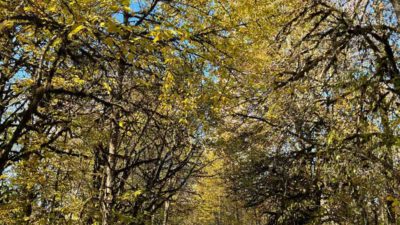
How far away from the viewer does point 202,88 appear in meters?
5.55

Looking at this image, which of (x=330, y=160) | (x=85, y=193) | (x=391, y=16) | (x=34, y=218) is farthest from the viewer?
(x=85, y=193)

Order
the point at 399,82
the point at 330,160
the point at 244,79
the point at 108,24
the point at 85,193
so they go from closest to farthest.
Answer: the point at 108,24
the point at 399,82
the point at 330,160
the point at 244,79
the point at 85,193

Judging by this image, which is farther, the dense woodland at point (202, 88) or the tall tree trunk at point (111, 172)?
the tall tree trunk at point (111, 172)

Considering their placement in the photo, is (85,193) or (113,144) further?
(85,193)

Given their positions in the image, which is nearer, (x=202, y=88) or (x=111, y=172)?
(x=202, y=88)

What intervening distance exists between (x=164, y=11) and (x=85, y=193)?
3.67 metres

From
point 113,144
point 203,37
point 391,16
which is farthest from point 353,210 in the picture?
point 113,144

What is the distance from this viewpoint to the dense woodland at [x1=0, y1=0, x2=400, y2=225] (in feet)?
12.7

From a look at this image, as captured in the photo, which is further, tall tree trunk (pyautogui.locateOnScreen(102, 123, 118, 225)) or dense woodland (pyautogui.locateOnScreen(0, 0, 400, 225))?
tall tree trunk (pyautogui.locateOnScreen(102, 123, 118, 225))

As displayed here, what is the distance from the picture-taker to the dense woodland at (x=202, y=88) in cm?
388

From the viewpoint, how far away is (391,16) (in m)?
5.07

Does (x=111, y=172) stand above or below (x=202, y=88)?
below

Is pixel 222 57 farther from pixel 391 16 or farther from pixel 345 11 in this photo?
pixel 391 16

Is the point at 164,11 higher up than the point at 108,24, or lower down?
higher up
